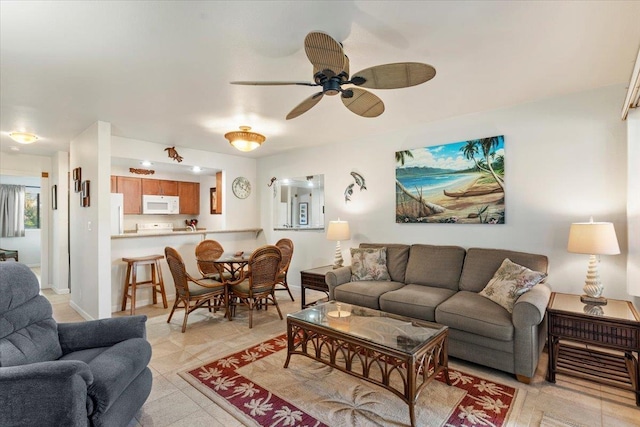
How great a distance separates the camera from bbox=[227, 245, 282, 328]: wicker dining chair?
3.63 m

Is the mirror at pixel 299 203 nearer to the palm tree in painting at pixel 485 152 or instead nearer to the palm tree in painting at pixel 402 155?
the palm tree in painting at pixel 402 155

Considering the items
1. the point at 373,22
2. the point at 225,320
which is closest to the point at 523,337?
the point at 373,22

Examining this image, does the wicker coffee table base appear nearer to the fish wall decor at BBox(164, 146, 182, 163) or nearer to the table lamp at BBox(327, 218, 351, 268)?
the table lamp at BBox(327, 218, 351, 268)

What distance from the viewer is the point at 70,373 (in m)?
1.40

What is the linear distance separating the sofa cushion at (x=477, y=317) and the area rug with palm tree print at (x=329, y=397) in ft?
1.23

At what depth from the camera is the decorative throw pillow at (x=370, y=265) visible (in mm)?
3777

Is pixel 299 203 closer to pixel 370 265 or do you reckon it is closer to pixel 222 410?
pixel 370 265

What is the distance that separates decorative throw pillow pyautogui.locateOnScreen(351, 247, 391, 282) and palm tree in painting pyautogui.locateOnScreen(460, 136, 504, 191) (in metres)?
1.50

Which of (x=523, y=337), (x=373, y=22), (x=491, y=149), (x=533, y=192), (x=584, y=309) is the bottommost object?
(x=523, y=337)

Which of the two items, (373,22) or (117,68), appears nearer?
(373,22)

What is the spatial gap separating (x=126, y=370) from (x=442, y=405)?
6.62ft

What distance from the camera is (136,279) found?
445 centimetres

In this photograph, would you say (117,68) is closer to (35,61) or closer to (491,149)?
(35,61)

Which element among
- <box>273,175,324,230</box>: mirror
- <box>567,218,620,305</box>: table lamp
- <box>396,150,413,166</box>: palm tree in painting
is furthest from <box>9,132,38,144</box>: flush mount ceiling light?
<box>567,218,620,305</box>: table lamp
